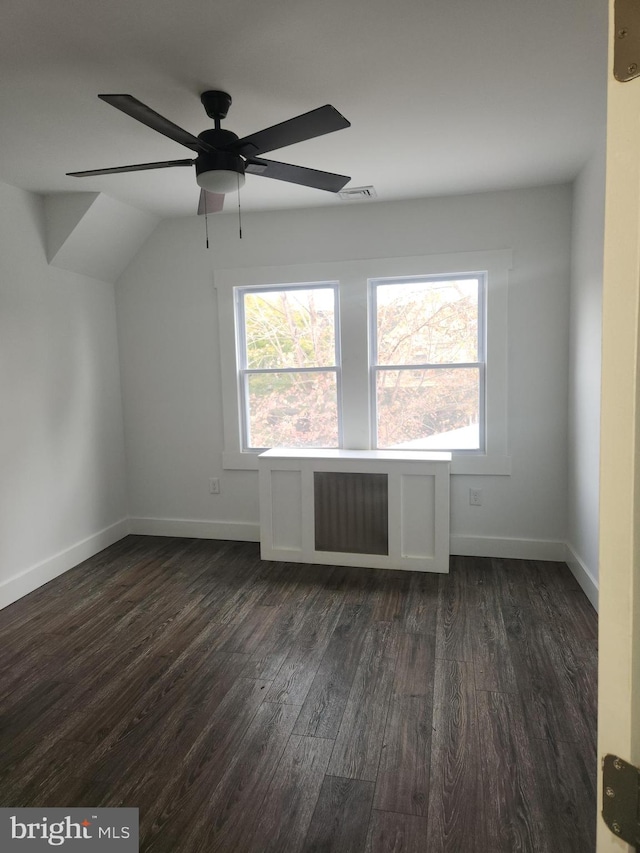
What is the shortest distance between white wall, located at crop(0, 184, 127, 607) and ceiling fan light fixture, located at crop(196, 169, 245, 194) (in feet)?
6.27

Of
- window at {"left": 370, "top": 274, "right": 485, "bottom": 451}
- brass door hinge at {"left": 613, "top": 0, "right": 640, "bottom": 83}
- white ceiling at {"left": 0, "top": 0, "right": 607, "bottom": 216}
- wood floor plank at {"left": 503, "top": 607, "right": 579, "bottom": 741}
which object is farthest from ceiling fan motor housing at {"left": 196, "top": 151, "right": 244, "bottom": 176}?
wood floor plank at {"left": 503, "top": 607, "right": 579, "bottom": 741}

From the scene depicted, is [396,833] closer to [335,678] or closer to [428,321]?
[335,678]

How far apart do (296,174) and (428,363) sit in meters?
1.97

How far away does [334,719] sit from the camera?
2.15 meters

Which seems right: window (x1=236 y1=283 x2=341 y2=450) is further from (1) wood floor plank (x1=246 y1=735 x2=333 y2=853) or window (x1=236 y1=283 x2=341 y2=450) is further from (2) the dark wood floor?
(1) wood floor plank (x1=246 y1=735 x2=333 y2=853)

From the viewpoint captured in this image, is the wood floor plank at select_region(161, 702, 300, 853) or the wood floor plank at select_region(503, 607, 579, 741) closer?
the wood floor plank at select_region(161, 702, 300, 853)

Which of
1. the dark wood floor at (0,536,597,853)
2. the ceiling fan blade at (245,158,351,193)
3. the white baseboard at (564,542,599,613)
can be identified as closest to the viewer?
the dark wood floor at (0,536,597,853)

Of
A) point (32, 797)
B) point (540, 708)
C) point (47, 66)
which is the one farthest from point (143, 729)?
point (47, 66)

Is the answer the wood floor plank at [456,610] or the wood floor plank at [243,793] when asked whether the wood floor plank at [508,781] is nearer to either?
the wood floor plank at [456,610]

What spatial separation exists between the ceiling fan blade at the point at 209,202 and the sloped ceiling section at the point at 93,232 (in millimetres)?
1311

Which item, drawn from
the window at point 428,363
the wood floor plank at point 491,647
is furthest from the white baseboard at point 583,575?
the window at point 428,363

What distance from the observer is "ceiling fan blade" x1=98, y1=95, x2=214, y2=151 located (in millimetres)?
1700

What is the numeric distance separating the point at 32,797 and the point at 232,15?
275 cm

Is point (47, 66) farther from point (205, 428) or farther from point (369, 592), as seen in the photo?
point (369, 592)
